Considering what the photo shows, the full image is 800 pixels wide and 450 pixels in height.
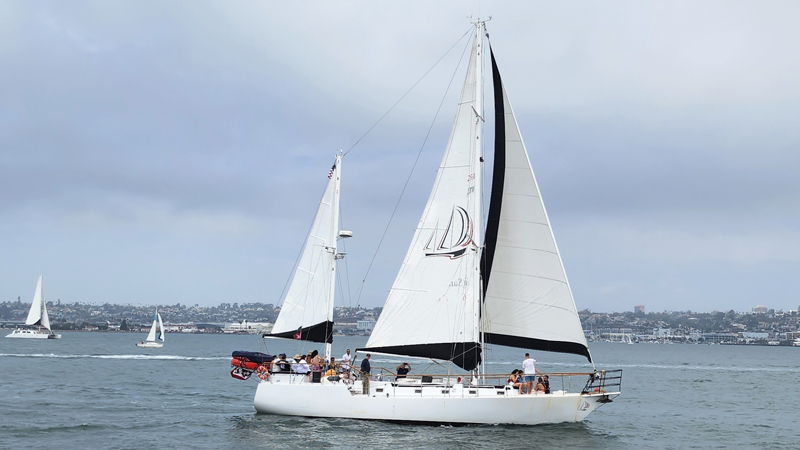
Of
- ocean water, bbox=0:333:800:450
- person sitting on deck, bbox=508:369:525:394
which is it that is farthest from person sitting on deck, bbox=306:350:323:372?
person sitting on deck, bbox=508:369:525:394

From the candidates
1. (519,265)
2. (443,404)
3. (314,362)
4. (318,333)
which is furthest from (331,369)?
(519,265)

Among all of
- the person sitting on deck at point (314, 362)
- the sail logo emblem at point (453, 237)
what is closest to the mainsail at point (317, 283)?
the person sitting on deck at point (314, 362)

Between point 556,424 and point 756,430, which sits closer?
point 556,424

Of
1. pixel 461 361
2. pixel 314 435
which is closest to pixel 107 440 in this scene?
pixel 314 435

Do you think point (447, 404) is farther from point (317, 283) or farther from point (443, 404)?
point (317, 283)

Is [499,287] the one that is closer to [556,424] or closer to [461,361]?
[461,361]

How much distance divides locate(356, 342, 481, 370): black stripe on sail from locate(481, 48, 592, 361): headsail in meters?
0.99

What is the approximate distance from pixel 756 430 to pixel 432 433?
13458 mm

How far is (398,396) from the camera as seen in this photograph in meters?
21.8

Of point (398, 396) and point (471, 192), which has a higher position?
point (471, 192)

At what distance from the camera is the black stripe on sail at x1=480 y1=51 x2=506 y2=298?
22938 millimetres

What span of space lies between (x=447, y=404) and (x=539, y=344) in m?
3.38

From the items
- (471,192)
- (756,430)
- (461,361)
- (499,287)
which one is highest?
(471,192)

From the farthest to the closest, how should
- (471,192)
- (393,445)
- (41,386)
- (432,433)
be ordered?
1. (41,386)
2. (471,192)
3. (432,433)
4. (393,445)
